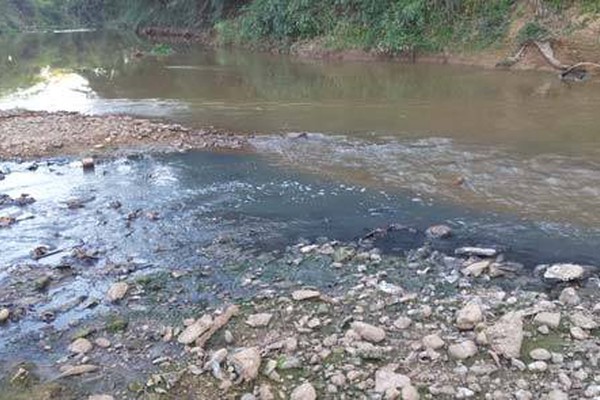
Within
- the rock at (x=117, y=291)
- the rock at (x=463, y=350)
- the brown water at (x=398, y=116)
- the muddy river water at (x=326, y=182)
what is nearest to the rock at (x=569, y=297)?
the muddy river water at (x=326, y=182)

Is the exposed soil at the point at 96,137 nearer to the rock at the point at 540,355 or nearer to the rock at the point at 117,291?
the rock at the point at 117,291

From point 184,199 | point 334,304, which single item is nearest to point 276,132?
point 184,199

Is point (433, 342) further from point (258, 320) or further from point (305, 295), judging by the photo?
point (258, 320)

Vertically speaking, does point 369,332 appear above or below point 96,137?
above

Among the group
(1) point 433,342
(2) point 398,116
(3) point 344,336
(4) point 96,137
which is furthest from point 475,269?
(4) point 96,137

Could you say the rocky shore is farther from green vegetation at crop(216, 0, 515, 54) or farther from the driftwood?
green vegetation at crop(216, 0, 515, 54)

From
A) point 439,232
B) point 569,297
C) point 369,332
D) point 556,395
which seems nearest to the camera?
point 556,395

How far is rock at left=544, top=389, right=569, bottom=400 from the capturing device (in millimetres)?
4305

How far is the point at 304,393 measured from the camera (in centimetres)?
451

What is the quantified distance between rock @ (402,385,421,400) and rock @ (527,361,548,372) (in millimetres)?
905

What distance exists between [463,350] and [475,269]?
1599 millimetres

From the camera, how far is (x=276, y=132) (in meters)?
13.1

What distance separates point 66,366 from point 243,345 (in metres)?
1.40

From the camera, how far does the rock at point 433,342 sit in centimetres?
497
